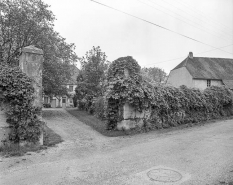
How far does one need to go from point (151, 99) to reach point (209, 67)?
27.8m

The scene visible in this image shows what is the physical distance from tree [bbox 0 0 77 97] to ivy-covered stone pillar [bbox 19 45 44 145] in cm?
1069

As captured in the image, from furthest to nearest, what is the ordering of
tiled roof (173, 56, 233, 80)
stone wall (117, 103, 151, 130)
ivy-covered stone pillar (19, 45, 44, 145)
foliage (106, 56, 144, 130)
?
1. tiled roof (173, 56, 233, 80)
2. stone wall (117, 103, 151, 130)
3. foliage (106, 56, 144, 130)
4. ivy-covered stone pillar (19, 45, 44, 145)

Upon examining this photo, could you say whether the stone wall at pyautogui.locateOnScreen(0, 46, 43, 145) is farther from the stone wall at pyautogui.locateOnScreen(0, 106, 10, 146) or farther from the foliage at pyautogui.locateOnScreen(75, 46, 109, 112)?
the foliage at pyautogui.locateOnScreen(75, 46, 109, 112)

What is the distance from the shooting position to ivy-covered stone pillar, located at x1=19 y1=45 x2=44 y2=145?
24.0 ft

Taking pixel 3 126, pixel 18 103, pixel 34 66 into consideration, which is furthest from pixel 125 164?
pixel 34 66

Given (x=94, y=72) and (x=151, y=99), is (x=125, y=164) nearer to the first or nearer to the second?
(x=151, y=99)

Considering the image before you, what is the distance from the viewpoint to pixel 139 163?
5.68 m

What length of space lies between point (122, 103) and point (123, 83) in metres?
1.03

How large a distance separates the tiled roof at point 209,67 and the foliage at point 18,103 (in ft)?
94.2

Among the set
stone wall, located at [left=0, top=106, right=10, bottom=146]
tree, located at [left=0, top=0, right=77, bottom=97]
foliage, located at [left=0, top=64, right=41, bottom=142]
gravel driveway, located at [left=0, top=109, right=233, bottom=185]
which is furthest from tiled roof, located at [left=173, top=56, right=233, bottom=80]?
stone wall, located at [left=0, top=106, right=10, bottom=146]

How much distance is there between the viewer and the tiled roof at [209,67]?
108 ft

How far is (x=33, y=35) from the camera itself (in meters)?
17.7

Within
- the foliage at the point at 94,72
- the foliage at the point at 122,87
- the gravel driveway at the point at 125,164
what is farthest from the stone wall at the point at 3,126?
the foliage at the point at 94,72

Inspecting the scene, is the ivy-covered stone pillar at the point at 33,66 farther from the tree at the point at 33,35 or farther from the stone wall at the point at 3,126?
the tree at the point at 33,35
